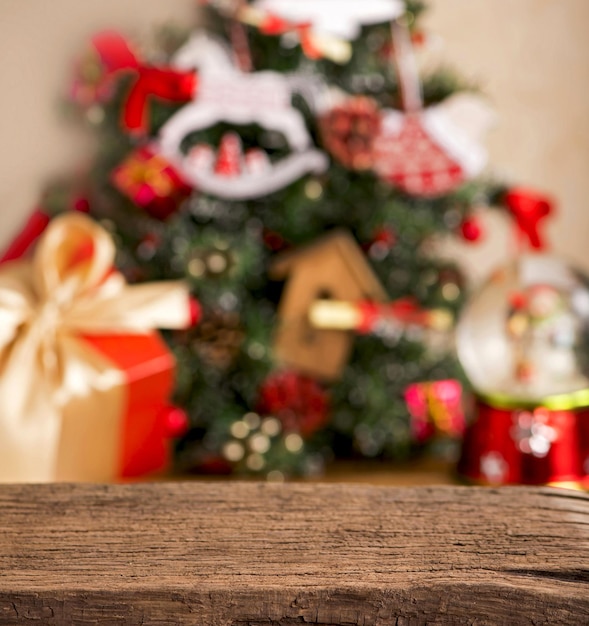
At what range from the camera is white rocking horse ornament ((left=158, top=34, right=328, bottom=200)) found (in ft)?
3.54

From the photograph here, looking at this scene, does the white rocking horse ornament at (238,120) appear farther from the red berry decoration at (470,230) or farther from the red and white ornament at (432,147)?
the red berry decoration at (470,230)

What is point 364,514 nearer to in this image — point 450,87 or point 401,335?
→ point 401,335

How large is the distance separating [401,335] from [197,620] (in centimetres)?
85

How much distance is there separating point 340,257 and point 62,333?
0.41 m

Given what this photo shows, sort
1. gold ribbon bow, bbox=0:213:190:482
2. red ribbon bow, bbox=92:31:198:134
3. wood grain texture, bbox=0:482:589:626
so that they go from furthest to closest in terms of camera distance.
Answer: red ribbon bow, bbox=92:31:198:134, gold ribbon bow, bbox=0:213:190:482, wood grain texture, bbox=0:482:589:626

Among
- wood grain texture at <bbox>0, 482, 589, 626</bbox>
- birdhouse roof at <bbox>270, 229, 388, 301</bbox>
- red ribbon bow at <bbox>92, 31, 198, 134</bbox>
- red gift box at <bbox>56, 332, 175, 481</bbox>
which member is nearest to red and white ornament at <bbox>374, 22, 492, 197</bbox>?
birdhouse roof at <bbox>270, 229, 388, 301</bbox>

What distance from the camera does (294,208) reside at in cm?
112

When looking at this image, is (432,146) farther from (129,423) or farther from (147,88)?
(129,423)

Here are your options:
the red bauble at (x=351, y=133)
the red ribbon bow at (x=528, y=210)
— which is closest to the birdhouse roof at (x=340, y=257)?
the red bauble at (x=351, y=133)

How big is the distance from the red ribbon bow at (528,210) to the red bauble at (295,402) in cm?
37

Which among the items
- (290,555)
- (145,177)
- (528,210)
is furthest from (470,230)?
(290,555)

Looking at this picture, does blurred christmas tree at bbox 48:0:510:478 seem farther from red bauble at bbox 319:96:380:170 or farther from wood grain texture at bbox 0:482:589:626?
wood grain texture at bbox 0:482:589:626

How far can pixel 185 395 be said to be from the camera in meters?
1.09

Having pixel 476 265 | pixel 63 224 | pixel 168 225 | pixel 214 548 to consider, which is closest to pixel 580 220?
pixel 476 265
